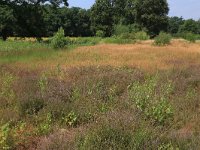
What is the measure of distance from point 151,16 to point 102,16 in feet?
42.1

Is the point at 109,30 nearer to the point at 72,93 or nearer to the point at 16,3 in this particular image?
the point at 16,3

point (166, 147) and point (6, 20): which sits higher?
point (166, 147)

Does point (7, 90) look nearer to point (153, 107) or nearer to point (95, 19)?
point (153, 107)

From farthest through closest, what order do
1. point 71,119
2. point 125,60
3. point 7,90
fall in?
point 125,60
point 7,90
point 71,119

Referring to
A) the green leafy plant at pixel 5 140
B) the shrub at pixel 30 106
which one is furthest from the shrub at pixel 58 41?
the green leafy plant at pixel 5 140

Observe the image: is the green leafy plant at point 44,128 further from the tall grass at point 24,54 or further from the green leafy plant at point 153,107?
the tall grass at point 24,54

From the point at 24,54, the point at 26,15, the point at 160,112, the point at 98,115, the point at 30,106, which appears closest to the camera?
the point at 98,115

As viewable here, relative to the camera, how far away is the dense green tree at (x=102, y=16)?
9638 centimetres

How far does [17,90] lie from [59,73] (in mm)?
4006

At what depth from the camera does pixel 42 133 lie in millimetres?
7270

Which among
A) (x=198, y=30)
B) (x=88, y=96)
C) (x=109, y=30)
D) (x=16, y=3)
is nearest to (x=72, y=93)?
(x=88, y=96)

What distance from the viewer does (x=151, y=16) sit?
8919cm

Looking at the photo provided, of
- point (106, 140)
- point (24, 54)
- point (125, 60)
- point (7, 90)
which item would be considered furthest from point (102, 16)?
point (106, 140)

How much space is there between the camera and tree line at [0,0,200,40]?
189 ft
